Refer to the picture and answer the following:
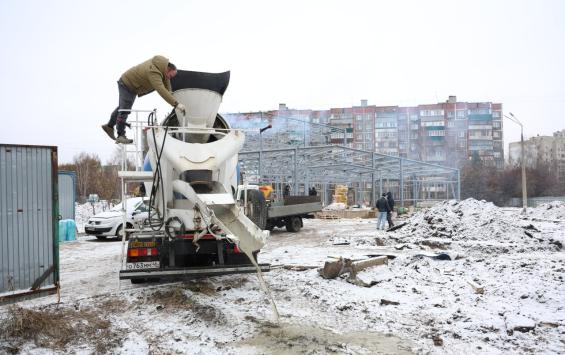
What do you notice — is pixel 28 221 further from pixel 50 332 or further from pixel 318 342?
pixel 318 342

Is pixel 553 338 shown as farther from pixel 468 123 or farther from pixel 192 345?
pixel 468 123

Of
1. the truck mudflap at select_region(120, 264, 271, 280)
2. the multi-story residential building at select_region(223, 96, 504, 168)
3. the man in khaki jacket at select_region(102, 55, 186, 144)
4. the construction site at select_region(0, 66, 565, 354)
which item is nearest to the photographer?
the construction site at select_region(0, 66, 565, 354)

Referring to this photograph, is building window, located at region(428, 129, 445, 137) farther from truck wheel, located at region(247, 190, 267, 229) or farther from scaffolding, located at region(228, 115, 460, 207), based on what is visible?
truck wheel, located at region(247, 190, 267, 229)

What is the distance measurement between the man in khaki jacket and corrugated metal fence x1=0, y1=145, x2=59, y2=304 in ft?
3.49

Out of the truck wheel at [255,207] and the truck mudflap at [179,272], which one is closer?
the truck mudflap at [179,272]

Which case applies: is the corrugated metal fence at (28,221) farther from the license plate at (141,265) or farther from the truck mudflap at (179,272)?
the truck mudflap at (179,272)

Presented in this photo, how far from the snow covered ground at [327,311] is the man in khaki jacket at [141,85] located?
2628 millimetres

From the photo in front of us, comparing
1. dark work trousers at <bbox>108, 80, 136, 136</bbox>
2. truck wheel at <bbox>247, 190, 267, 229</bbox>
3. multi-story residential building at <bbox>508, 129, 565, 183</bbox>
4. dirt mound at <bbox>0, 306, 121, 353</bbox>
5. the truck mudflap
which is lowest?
dirt mound at <bbox>0, 306, 121, 353</bbox>

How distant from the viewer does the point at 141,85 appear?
6.51 metres

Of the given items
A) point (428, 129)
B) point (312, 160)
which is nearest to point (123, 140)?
point (312, 160)

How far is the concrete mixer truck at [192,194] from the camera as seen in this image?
5645 millimetres

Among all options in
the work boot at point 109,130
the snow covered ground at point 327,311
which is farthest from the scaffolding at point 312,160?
the work boot at point 109,130

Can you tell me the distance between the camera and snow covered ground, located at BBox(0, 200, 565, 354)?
464cm

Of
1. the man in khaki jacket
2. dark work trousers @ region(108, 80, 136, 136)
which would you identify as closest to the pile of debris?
the man in khaki jacket
